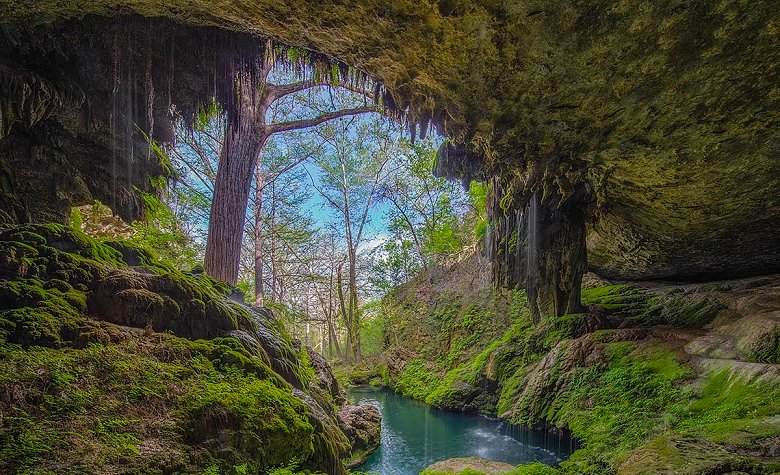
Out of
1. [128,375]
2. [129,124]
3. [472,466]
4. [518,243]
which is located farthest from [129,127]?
[518,243]

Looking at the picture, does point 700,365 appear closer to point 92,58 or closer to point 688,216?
point 688,216

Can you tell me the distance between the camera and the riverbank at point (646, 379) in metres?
3.76

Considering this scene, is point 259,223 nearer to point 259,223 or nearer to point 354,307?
point 259,223

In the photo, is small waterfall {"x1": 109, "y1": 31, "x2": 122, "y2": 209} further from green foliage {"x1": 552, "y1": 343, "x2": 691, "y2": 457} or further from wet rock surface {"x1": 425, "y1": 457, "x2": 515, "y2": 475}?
green foliage {"x1": 552, "y1": 343, "x2": 691, "y2": 457}

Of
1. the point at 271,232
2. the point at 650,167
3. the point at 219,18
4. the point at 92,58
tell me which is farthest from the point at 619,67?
the point at 271,232

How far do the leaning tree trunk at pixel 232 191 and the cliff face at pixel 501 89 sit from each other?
0.79 meters

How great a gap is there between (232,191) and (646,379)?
323 inches

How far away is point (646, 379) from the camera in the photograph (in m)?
6.48

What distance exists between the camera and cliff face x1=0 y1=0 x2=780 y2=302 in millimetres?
3553

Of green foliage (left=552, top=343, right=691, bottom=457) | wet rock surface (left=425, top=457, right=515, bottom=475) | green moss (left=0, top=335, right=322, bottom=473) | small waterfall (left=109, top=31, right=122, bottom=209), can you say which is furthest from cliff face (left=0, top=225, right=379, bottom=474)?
green foliage (left=552, top=343, right=691, bottom=457)

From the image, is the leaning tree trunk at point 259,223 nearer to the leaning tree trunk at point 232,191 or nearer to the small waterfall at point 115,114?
the small waterfall at point 115,114

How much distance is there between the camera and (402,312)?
1997cm

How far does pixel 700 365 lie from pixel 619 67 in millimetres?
5198

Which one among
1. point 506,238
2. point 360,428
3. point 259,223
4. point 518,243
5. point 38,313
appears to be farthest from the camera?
point 259,223
